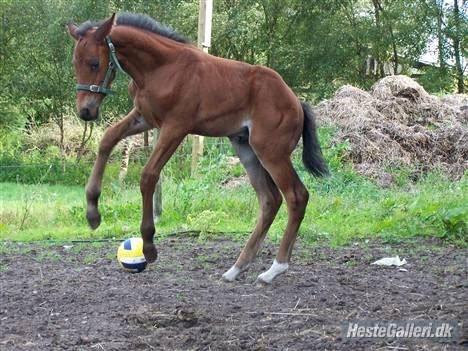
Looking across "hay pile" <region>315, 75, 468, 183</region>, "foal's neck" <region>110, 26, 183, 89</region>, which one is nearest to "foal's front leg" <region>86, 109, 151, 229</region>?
"foal's neck" <region>110, 26, 183, 89</region>

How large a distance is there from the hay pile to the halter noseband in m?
8.04

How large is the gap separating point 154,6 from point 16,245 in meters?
9.13

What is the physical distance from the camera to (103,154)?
6164 mm

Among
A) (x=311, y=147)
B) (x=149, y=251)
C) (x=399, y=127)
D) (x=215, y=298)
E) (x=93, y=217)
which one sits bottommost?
(x=215, y=298)

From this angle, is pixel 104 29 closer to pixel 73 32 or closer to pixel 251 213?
pixel 73 32

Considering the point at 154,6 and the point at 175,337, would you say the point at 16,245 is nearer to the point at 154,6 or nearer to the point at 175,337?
the point at 175,337

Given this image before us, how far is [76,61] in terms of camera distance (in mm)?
5801

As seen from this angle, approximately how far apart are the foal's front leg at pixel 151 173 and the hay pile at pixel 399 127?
7.88 m

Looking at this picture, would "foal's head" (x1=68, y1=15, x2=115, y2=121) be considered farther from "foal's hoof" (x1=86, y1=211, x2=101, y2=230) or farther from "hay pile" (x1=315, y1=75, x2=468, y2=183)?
"hay pile" (x1=315, y1=75, x2=468, y2=183)

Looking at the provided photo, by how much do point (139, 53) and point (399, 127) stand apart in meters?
9.51

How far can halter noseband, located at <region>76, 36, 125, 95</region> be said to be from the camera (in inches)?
227

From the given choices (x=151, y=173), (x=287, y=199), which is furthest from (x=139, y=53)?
(x=287, y=199)

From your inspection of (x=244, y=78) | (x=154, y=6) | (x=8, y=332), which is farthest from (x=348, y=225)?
(x=154, y=6)

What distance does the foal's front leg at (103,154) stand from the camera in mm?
6043
